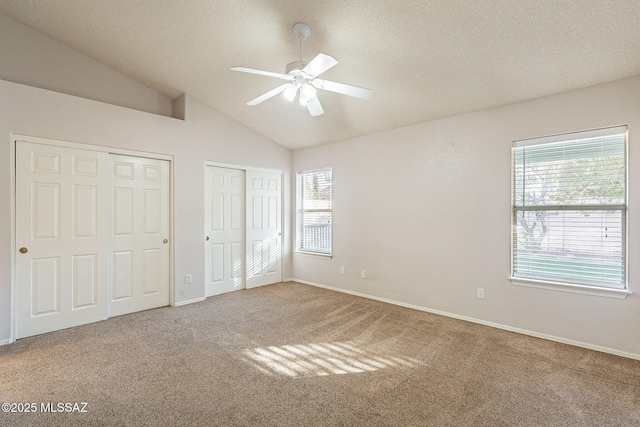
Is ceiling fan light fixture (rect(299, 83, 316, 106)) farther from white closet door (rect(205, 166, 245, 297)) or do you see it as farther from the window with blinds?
white closet door (rect(205, 166, 245, 297))

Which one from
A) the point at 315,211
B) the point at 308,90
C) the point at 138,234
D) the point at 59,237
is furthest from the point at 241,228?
the point at 308,90

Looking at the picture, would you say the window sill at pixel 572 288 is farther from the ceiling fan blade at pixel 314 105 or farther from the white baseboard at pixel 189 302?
the white baseboard at pixel 189 302

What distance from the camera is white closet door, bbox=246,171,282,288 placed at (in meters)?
5.12

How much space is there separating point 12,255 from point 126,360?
1.67 meters

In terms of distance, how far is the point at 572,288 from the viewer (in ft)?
9.66

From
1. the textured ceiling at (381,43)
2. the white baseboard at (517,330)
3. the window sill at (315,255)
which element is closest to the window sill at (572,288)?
the white baseboard at (517,330)

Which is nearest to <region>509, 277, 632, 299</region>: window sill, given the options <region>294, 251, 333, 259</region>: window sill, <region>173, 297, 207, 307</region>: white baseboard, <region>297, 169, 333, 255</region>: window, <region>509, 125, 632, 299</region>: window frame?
<region>509, 125, 632, 299</region>: window frame

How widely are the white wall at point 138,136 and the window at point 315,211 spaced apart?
671 mm

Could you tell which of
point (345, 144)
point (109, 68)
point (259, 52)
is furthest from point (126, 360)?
point (345, 144)

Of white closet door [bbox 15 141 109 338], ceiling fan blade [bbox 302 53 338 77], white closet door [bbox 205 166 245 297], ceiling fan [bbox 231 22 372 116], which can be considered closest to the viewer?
ceiling fan blade [bbox 302 53 338 77]

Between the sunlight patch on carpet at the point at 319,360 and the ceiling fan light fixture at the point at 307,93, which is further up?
the ceiling fan light fixture at the point at 307,93

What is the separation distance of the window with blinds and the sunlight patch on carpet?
1.83 metres

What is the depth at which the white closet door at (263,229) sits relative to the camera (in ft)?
16.8

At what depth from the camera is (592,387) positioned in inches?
87.6
